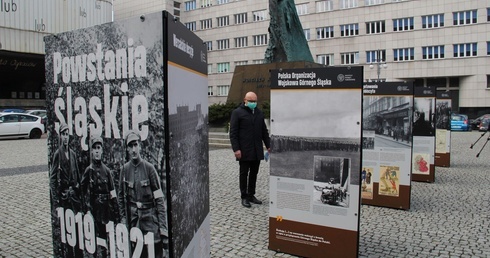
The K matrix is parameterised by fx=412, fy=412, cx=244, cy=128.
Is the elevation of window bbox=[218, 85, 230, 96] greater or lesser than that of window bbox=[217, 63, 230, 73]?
lesser

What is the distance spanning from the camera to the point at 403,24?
163 feet

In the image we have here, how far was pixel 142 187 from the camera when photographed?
1.94 meters

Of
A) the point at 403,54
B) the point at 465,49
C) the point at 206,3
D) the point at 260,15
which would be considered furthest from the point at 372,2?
the point at 206,3

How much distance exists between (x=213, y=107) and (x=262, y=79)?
2.94 m

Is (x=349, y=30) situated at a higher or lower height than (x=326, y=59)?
higher

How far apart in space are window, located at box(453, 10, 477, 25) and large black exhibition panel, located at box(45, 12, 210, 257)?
5200 centimetres

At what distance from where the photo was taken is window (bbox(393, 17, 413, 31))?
49.2 metres

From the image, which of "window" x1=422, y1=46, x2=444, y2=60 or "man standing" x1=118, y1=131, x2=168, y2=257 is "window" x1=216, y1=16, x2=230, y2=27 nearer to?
"window" x1=422, y1=46, x2=444, y2=60

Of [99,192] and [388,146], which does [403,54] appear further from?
[99,192]

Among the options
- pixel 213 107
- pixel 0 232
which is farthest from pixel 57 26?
pixel 0 232

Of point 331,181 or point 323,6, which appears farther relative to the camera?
point 323,6

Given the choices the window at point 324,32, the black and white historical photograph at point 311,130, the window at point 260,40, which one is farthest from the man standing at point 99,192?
the window at point 260,40

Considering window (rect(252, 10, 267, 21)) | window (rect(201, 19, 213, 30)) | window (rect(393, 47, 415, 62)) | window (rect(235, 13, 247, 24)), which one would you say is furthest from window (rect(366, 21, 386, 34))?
window (rect(201, 19, 213, 30))

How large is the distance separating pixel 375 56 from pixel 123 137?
176ft
